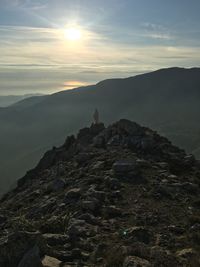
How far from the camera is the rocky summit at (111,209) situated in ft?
48.4

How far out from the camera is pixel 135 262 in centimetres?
1368

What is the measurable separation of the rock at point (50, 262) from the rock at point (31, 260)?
12.7 inches

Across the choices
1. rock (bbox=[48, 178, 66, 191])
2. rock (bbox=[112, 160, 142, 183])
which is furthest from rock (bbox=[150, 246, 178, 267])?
Result: rock (bbox=[48, 178, 66, 191])

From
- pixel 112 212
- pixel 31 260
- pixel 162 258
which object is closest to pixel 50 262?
pixel 31 260

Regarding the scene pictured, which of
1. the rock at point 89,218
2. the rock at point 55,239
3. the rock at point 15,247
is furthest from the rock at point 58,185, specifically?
the rock at point 15,247

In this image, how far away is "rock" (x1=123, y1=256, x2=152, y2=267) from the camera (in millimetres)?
13523

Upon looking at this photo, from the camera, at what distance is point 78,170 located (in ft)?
104

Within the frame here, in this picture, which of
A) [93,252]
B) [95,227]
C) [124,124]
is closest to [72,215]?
[95,227]

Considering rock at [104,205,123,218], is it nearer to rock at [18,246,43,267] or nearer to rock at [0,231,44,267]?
rock at [0,231,44,267]

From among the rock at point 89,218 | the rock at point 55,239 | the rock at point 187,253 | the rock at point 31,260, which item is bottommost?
the rock at point 89,218

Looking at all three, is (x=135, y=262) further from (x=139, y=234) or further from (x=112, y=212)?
(x=112, y=212)

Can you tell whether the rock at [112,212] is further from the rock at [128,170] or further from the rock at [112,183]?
the rock at [128,170]

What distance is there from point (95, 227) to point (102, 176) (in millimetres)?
8937

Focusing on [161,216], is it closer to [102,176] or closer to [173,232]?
[173,232]
